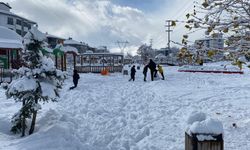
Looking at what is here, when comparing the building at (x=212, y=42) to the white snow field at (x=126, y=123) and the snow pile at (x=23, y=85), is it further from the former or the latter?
→ the snow pile at (x=23, y=85)

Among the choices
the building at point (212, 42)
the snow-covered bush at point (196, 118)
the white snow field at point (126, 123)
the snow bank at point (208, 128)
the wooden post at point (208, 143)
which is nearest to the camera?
the wooden post at point (208, 143)

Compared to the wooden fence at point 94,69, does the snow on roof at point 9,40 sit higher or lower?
higher

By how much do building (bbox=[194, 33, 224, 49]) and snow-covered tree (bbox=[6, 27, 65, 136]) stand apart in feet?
15.1

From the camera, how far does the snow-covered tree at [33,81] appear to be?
8.76 meters

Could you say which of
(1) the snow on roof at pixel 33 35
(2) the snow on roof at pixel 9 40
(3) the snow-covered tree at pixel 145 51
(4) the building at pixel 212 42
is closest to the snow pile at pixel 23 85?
(1) the snow on roof at pixel 33 35

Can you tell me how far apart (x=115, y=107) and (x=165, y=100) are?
233 centimetres

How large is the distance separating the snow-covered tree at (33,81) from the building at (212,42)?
4609 millimetres

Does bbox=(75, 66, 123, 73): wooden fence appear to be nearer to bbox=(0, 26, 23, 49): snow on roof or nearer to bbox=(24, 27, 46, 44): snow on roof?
bbox=(0, 26, 23, 49): snow on roof

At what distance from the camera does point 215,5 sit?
17.4 ft

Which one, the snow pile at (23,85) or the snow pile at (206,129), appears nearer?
the snow pile at (206,129)

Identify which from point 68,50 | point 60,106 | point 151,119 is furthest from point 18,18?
point 151,119

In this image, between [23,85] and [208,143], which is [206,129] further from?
[23,85]

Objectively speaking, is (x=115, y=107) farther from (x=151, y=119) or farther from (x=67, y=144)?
(x=67, y=144)

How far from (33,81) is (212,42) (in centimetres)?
515
